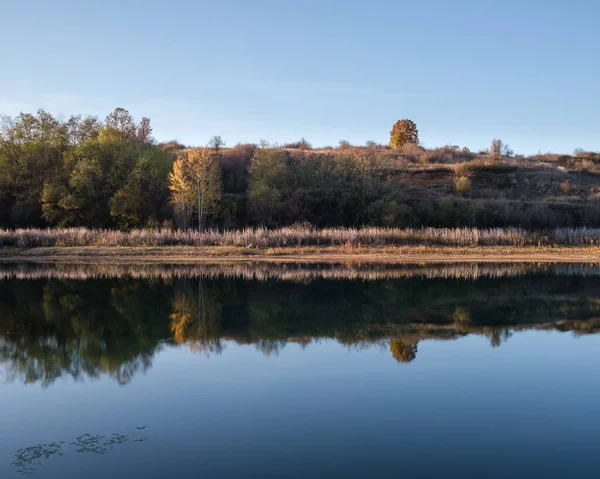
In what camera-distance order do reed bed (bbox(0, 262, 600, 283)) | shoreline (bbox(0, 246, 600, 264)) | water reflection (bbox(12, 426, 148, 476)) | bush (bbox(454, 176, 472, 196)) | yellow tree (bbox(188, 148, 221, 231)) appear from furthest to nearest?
1. bush (bbox(454, 176, 472, 196))
2. yellow tree (bbox(188, 148, 221, 231))
3. shoreline (bbox(0, 246, 600, 264))
4. reed bed (bbox(0, 262, 600, 283))
5. water reflection (bbox(12, 426, 148, 476))

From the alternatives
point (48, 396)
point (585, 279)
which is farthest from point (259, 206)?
point (48, 396)

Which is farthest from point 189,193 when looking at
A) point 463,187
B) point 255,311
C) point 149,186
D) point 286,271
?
point 255,311

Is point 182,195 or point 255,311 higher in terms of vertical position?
point 182,195

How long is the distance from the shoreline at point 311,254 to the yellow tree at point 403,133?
172 feet

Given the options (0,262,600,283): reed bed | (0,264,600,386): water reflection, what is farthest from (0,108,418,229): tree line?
(0,264,600,386): water reflection

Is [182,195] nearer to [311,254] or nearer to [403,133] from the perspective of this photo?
[311,254]

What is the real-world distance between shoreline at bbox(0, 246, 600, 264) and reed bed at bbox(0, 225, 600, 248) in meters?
1.00

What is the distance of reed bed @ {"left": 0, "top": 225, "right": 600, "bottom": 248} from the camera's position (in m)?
37.9

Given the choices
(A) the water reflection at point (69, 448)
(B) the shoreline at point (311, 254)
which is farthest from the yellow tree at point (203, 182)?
(A) the water reflection at point (69, 448)

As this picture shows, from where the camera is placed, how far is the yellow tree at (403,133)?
290 ft

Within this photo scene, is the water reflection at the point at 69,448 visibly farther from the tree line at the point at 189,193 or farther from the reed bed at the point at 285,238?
the tree line at the point at 189,193

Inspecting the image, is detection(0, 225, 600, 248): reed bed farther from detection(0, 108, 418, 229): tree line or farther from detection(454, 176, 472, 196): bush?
detection(454, 176, 472, 196): bush

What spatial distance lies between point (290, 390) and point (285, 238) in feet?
90.2

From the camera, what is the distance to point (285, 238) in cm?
3794
